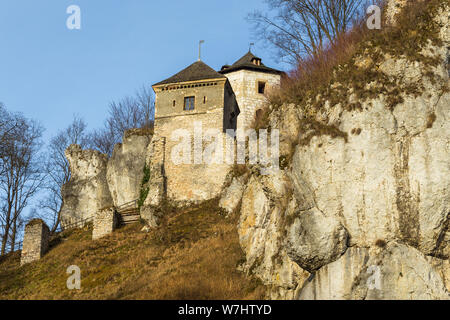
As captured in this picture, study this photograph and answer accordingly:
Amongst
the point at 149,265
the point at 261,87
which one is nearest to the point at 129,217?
the point at 149,265

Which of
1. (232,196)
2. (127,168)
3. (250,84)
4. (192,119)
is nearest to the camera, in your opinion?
(232,196)

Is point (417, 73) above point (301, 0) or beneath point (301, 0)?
beneath

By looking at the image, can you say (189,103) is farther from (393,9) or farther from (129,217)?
(393,9)

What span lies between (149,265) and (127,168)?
35.1ft

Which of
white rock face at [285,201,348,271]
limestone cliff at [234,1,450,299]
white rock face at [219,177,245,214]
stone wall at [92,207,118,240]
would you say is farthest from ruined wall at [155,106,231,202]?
white rock face at [285,201,348,271]

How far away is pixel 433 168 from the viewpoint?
546 inches

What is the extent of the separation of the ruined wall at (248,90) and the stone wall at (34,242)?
14889 millimetres

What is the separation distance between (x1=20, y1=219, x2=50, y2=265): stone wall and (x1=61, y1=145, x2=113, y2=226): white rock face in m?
5.33

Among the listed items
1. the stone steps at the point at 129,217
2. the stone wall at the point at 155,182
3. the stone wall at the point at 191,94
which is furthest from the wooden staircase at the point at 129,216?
the stone wall at the point at 191,94

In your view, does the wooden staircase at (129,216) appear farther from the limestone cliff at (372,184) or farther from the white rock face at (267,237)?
the limestone cliff at (372,184)

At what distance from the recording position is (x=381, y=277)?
13.2 meters

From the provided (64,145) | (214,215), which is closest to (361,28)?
(214,215)

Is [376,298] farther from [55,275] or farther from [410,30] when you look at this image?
[55,275]

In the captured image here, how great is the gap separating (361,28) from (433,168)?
6289mm
